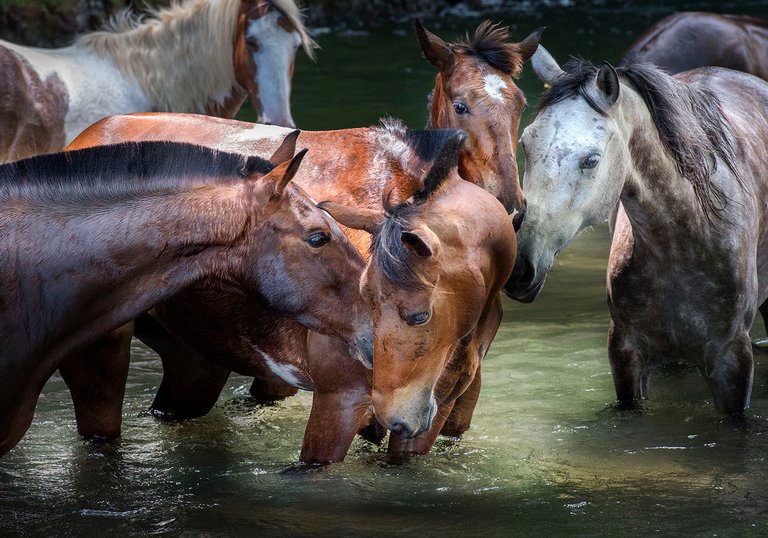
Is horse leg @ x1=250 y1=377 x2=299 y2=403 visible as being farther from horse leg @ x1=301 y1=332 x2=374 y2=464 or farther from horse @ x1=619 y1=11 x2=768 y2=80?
horse @ x1=619 y1=11 x2=768 y2=80

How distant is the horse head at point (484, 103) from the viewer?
472 centimetres

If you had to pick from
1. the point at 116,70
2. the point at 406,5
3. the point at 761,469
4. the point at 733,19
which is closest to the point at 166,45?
the point at 116,70

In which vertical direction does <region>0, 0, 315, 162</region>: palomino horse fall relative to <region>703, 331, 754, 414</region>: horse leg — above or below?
above

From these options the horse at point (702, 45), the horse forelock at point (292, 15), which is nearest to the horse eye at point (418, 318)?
the horse forelock at point (292, 15)

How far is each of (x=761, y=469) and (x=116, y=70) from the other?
4.71 metres

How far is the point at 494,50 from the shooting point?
4.97m

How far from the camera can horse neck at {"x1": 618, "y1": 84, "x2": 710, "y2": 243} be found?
4.66m

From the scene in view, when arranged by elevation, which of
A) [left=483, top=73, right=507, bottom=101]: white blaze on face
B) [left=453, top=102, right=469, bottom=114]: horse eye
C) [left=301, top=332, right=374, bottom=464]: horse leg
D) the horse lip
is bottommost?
[left=301, top=332, right=374, bottom=464]: horse leg

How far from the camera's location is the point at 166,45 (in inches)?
296

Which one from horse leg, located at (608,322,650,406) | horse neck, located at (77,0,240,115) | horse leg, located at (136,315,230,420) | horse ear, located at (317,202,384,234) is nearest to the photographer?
horse ear, located at (317,202,384,234)

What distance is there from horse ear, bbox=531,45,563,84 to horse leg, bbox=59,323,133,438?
2053mm

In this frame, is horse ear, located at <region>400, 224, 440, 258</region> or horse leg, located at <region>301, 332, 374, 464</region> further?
horse leg, located at <region>301, 332, 374, 464</region>

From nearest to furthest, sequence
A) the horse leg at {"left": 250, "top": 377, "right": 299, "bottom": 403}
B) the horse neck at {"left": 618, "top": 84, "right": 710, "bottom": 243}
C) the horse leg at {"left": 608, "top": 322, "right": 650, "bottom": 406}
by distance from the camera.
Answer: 1. the horse neck at {"left": 618, "top": 84, "right": 710, "bottom": 243}
2. the horse leg at {"left": 608, "top": 322, "right": 650, "bottom": 406}
3. the horse leg at {"left": 250, "top": 377, "right": 299, "bottom": 403}

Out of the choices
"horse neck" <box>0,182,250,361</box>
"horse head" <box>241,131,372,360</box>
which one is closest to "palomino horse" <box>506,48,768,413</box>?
"horse head" <box>241,131,372,360</box>
